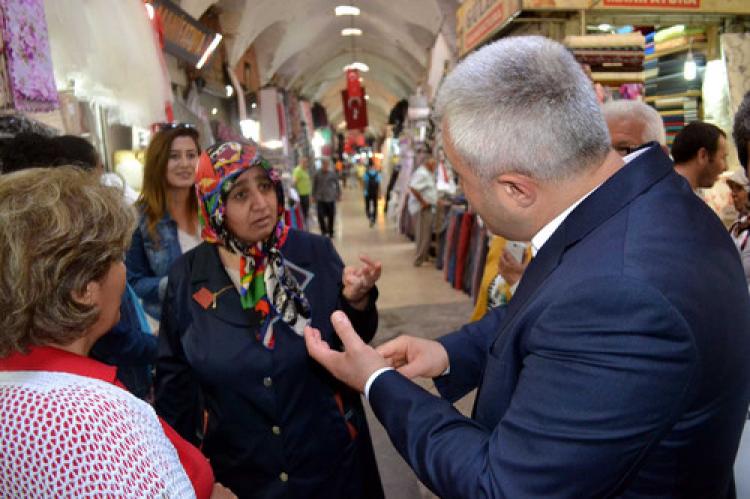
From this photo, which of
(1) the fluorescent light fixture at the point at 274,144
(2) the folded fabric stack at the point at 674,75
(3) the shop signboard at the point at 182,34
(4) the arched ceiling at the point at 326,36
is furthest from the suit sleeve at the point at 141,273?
(1) the fluorescent light fixture at the point at 274,144

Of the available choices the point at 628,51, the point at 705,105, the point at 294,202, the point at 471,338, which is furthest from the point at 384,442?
the point at 294,202

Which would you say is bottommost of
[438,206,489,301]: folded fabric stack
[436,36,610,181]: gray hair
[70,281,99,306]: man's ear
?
[438,206,489,301]: folded fabric stack

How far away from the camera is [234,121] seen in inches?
480

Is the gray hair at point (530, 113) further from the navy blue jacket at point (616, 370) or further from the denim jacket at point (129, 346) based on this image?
the denim jacket at point (129, 346)

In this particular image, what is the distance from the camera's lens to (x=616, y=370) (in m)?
0.83

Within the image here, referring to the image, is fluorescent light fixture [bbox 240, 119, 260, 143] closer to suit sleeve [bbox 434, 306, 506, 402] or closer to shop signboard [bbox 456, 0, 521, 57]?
shop signboard [bbox 456, 0, 521, 57]

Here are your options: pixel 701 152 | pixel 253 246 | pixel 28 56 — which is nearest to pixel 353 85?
pixel 701 152

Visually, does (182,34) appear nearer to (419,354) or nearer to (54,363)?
(419,354)

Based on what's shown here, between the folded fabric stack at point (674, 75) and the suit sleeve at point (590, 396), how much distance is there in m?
4.84

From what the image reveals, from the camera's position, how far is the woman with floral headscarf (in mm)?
1764

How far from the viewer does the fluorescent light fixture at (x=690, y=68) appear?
16.3 feet

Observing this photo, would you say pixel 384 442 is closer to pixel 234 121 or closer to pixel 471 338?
pixel 471 338

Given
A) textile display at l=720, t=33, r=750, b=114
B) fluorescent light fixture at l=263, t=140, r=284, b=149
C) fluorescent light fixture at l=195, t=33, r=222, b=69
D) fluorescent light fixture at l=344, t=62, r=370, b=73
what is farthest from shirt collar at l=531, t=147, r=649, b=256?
fluorescent light fixture at l=344, t=62, r=370, b=73

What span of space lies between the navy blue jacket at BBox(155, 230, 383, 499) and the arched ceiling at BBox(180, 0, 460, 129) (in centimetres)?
682
